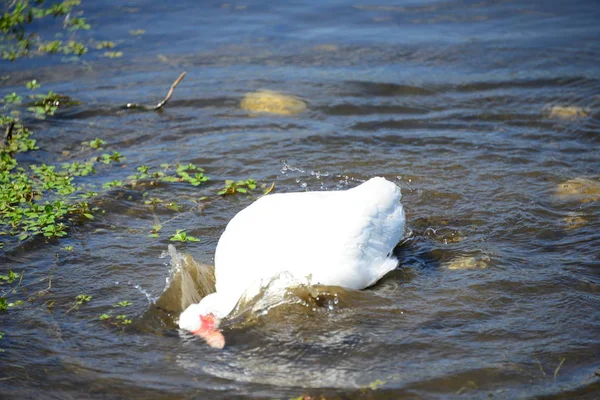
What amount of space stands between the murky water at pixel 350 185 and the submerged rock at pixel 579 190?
0.01 metres

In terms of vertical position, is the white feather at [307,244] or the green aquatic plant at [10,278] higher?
the white feather at [307,244]

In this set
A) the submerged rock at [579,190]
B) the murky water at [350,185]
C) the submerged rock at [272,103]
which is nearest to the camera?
the murky water at [350,185]

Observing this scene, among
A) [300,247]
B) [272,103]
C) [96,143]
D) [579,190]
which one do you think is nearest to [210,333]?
[300,247]

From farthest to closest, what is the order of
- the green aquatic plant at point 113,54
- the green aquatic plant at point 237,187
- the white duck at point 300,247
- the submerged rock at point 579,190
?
the green aquatic plant at point 113,54 → the green aquatic plant at point 237,187 → the submerged rock at point 579,190 → the white duck at point 300,247

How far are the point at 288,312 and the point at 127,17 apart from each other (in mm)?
7002

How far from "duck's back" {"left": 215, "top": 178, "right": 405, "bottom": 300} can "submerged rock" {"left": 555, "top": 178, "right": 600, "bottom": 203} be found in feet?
5.35

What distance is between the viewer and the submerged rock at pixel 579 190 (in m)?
5.36

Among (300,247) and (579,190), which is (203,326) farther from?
(579,190)

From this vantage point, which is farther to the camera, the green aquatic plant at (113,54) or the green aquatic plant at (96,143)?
the green aquatic plant at (113,54)

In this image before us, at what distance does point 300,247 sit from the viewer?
4.04 metres

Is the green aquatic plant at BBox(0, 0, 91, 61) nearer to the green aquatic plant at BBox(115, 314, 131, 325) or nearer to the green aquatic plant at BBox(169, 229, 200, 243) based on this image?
the green aquatic plant at BBox(169, 229, 200, 243)

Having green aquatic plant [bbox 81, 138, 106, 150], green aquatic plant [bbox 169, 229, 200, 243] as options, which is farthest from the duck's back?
green aquatic plant [bbox 81, 138, 106, 150]

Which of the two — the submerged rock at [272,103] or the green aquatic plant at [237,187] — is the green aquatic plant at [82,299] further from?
the submerged rock at [272,103]

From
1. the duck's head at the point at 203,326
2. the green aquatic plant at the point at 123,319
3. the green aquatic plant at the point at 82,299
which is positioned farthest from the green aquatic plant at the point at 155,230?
the duck's head at the point at 203,326
